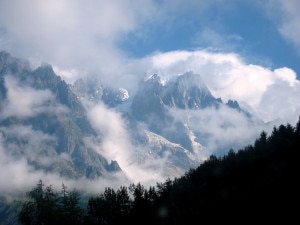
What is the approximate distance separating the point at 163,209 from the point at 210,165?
4119cm

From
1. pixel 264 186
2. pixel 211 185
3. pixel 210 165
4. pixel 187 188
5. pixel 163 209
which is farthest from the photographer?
pixel 210 165

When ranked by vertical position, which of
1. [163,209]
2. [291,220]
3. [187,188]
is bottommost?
[291,220]

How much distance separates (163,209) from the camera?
416 feet

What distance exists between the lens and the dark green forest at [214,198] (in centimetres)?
8306

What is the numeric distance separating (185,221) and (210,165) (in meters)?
71.1

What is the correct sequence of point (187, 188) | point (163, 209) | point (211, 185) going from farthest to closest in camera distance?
point (187, 188), point (211, 185), point (163, 209)

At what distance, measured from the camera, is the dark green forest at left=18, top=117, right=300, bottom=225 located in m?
83.1

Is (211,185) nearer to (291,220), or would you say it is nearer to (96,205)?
(96,205)

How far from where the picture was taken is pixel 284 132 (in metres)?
148

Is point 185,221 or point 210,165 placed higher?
point 210,165

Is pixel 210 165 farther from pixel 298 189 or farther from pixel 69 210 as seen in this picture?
pixel 298 189

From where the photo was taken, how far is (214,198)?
351 ft

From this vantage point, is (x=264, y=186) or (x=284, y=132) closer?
(x=264, y=186)

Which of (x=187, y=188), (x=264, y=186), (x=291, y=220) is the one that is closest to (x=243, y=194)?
(x=264, y=186)
